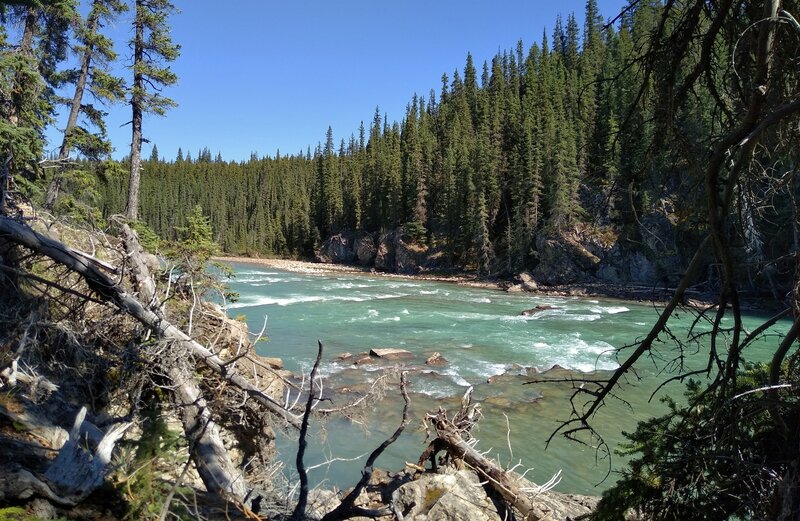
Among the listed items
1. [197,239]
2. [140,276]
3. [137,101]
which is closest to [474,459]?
[140,276]

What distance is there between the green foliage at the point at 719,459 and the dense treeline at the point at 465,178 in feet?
2.79

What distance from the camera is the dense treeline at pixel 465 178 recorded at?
42.3 meters

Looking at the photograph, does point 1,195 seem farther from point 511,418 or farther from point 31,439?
point 511,418

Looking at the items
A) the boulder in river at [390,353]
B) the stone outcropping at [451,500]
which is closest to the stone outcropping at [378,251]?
the boulder in river at [390,353]

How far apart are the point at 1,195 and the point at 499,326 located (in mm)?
20612

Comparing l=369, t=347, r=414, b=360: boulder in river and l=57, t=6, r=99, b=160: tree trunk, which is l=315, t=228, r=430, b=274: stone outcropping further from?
l=57, t=6, r=99, b=160: tree trunk

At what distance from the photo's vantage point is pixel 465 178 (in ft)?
194

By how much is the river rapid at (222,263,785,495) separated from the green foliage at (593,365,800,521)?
35 cm

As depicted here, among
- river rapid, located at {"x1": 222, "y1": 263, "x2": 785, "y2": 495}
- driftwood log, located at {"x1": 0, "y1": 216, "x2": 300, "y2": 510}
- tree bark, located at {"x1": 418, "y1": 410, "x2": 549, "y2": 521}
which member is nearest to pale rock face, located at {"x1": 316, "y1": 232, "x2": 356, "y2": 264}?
river rapid, located at {"x1": 222, "y1": 263, "x2": 785, "y2": 495}

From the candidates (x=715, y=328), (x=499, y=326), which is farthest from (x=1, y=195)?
(x=499, y=326)

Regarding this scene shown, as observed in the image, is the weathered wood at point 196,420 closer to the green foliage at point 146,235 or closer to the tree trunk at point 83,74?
the green foliage at point 146,235

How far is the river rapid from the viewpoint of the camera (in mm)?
9195

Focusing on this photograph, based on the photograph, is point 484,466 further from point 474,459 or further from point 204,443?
point 204,443

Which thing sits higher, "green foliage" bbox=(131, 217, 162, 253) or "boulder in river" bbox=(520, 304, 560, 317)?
"green foliage" bbox=(131, 217, 162, 253)
